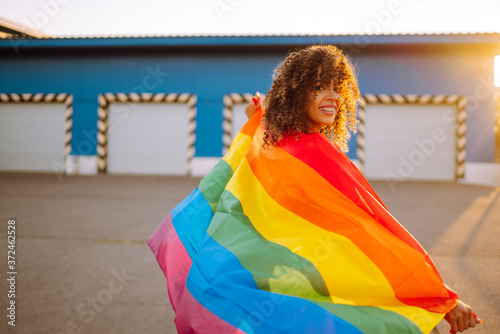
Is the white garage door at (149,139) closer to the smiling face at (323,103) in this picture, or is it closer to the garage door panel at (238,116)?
the garage door panel at (238,116)

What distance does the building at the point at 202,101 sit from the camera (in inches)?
480

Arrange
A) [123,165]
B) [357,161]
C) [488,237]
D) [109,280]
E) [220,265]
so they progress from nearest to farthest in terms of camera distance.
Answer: [220,265], [109,280], [488,237], [357,161], [123,165]

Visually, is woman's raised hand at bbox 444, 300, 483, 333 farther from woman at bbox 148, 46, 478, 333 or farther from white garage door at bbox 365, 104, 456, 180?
white garage door at bbox 365, 104, 456, 180

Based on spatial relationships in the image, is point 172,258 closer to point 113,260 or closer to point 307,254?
point 307,254

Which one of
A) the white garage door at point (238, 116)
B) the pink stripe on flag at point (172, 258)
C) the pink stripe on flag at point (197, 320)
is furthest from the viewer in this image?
the white garage door at point (238, 116)

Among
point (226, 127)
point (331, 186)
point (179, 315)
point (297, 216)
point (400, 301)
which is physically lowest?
point (226, 127)

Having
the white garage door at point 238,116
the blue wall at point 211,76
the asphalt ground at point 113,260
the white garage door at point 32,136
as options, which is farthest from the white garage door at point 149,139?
the asphalt ground at point 113,260

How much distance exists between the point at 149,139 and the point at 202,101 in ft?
8.69

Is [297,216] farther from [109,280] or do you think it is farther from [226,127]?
[226,127]

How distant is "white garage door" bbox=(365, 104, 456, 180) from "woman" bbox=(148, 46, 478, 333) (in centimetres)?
1176

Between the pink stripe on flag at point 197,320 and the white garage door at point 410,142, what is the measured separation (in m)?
12.2

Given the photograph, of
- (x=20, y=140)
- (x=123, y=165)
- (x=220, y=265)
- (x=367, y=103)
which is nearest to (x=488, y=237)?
(x=220, y=265)

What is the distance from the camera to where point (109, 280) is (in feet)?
9.32

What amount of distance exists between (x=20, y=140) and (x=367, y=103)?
14308mm
